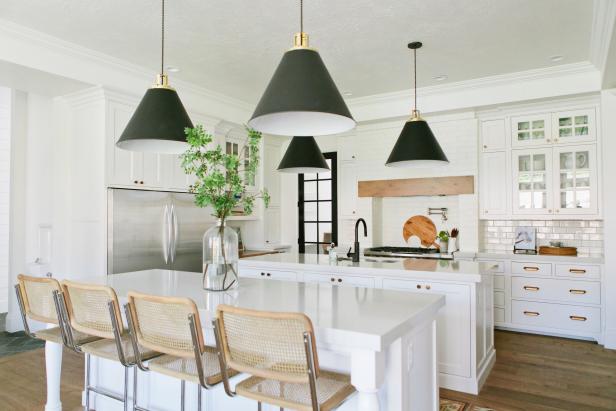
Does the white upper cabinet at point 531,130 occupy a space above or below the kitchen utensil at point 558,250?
above

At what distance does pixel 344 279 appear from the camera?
368cm

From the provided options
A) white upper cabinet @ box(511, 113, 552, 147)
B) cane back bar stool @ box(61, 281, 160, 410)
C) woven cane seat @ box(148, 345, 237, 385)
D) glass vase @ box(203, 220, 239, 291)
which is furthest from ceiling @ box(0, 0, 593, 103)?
woven cane seat @ box(148, 345, 237, 385)

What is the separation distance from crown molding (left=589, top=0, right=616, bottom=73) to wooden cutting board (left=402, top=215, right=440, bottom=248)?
2.65 metres

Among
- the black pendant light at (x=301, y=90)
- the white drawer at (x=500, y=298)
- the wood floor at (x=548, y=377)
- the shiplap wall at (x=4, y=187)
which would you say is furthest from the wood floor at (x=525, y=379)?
the shiplap wall at (x=4, y=187)

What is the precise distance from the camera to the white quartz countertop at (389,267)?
3293mm

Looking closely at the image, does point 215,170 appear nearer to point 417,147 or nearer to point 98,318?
point 98,318

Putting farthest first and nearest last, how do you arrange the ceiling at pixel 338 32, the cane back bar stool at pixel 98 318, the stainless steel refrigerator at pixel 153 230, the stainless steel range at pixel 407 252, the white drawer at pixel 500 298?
the stainless steel range at pixel 407 252
the white drawer at pixel 500 298
the stainless steel refrigerator at pixel 153 230
the ceiling at pixel 338 32
the cane back bar stool at pixel 98 318

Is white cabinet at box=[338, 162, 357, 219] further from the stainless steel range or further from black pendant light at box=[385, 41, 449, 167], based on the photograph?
black pendant light at box=[385, 41, 449, 167]

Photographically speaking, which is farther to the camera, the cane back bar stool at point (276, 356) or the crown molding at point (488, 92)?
the crown molding at point (488, 92)

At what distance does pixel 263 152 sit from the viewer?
22.7 feet

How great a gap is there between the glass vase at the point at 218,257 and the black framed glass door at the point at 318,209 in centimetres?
459

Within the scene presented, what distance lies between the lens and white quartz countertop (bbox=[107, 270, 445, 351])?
1730 millimetres

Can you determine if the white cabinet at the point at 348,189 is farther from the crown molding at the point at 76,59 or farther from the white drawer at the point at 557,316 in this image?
the white drawer at the point at 557,316

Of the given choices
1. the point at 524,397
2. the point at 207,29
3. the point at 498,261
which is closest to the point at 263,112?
the point at 207,29
